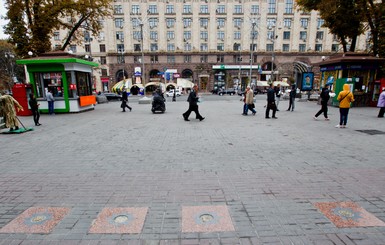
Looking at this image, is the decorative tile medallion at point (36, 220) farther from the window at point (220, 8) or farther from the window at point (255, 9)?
the window at point (255, 9)

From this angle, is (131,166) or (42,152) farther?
(42,152)

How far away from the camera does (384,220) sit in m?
2.91

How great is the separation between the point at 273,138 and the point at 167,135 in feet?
12.0

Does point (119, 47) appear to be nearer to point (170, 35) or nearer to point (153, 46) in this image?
point (153, 46)

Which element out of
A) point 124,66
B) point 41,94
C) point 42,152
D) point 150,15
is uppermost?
point 150,15

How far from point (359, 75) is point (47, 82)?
2229cm

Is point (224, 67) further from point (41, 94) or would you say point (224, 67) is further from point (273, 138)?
point (273, 138)

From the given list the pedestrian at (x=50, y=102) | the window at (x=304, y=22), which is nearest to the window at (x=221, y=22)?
the window at (x=304, y=22)

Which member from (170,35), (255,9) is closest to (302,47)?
(255,9)

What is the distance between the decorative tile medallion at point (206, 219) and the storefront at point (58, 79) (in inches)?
569

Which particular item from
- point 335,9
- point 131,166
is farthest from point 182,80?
point 131,166

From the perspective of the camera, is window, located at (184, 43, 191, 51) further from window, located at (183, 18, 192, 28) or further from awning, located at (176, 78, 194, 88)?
awning, located at (176, 78, 194, 88)

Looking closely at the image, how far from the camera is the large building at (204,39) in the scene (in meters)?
48.1

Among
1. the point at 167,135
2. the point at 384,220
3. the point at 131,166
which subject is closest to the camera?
the point at 384,220
